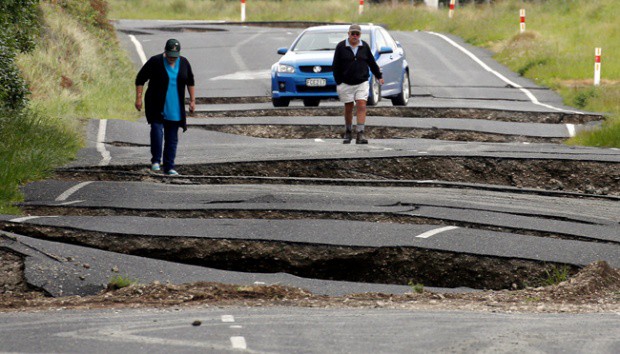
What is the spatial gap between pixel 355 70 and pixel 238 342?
11249 millimetres

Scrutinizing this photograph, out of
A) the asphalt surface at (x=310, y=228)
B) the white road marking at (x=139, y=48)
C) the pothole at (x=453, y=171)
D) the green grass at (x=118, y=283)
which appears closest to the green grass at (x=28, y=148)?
the asphalt surface at (x=310, y=228)

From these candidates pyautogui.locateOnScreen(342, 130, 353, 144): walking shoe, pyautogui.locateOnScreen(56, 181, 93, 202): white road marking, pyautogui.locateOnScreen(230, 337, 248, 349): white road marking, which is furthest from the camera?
pyautogui.locateOnScreen(342, 130, 353, 144): walking shoe

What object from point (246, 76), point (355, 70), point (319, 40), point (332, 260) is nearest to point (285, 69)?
point (319, 40)

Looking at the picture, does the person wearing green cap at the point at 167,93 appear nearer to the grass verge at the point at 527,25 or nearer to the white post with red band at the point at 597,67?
the grass verge at the point at 527,25

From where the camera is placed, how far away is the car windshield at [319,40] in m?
22.3

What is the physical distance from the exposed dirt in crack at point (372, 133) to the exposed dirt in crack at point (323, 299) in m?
10.2

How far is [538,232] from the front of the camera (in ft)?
36.6

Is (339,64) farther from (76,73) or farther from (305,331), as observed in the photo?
(305,331)

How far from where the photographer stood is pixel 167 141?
14344 millimetres

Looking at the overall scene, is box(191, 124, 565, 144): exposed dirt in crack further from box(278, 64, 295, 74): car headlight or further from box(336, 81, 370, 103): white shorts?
box(278, 64, 295, 74): car headlight

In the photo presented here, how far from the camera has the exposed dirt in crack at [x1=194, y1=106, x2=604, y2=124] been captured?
21203mm

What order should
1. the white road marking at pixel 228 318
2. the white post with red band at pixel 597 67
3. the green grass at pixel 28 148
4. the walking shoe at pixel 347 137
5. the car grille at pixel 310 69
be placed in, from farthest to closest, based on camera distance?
1. the white post with red band at pixel 597 67
2. the car grille at pixel 310 69
3. the walking shoe at pixel 347 137
4. the green grass at pixel 28 148
5. the white road marking at pixel 228 318

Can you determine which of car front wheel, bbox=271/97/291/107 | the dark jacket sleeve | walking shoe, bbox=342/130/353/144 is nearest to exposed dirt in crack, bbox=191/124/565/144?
walking shoe, bbox=342/130/353/144

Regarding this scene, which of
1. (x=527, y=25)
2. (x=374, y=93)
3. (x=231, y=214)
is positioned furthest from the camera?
(x=527, y=25)
